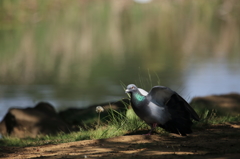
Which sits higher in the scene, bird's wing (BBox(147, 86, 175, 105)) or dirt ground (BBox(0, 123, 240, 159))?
bird's wing (BBox(147, 86, 175, 105))

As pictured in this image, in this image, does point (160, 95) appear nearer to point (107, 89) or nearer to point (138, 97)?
point (138, 97)

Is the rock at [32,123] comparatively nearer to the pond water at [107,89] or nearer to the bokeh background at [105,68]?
the bokeh background at [105,68]

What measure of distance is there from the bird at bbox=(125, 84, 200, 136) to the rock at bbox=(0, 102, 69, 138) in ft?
11.4

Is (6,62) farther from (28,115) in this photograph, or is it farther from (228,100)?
(228,100)

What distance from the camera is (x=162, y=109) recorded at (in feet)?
14.4

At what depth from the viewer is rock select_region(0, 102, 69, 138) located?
7.71 m

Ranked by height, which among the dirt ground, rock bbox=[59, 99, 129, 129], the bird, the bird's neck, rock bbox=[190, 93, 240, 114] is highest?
the bird's neck

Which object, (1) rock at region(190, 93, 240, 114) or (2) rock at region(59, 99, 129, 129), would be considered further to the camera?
(2) rock at region(59, 99, 129, 129)

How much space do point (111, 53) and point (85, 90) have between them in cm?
892

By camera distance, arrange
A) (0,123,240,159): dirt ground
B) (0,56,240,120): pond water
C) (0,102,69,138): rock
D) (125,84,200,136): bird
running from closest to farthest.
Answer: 1. (0,123,240,159): dirt ground
2. (125,84,200,136): bird
3. (0,102,69,138): rock
4. (0,56,240,120): pond water

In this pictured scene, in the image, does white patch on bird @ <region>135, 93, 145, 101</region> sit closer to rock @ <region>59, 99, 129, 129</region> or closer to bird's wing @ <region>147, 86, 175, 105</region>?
bird's wing @ <region>147, 86, 175, 105</region>

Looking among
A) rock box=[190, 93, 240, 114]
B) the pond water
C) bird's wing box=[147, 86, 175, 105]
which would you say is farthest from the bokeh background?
bird's wing box=[147, 86, 175, 105]

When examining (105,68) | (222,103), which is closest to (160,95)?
(222,103)

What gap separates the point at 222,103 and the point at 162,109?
398 cm
